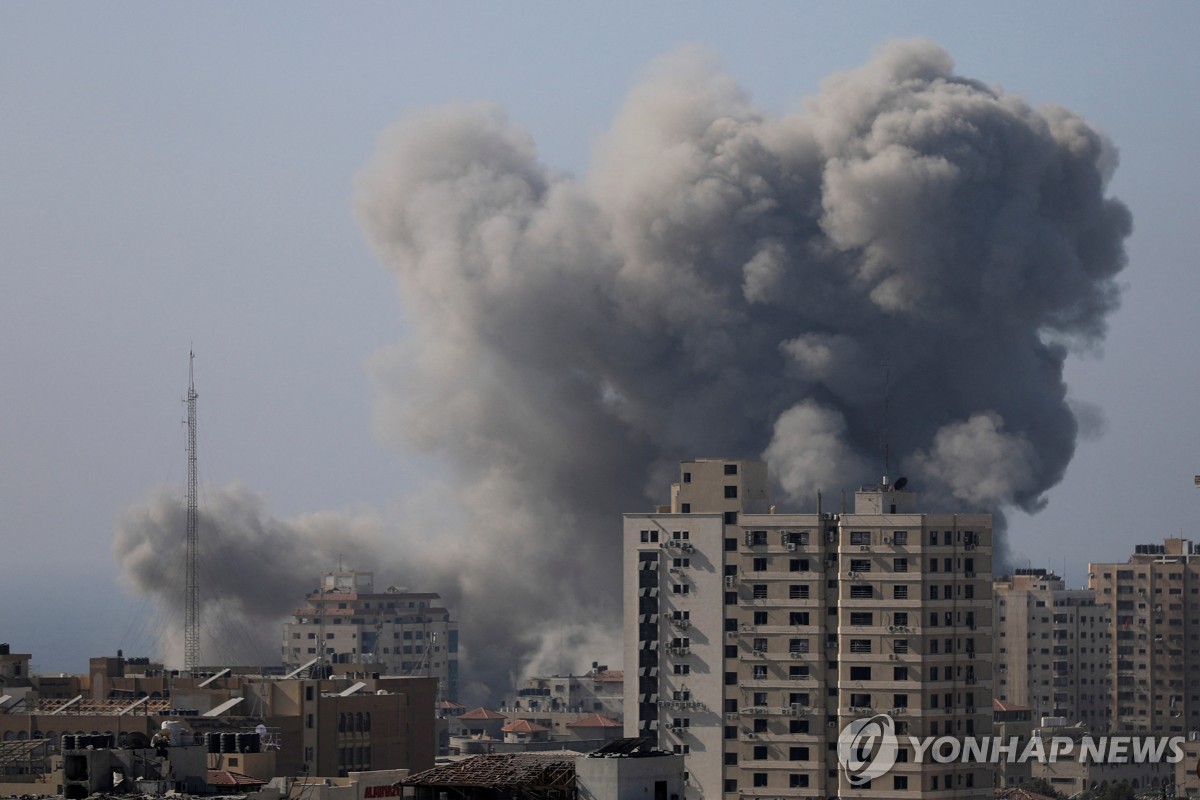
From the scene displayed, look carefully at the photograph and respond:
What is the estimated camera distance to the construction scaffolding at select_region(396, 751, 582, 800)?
47.4 m

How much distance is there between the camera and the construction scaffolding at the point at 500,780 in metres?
47.4

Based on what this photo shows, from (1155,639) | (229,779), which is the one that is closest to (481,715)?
(1155,639)

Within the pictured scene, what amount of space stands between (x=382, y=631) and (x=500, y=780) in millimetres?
89068

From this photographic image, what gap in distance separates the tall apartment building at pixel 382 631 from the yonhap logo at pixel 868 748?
6276 cm

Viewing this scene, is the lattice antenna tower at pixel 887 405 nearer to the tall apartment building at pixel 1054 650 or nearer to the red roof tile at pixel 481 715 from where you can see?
the tall apartment building at pixel 1054 650

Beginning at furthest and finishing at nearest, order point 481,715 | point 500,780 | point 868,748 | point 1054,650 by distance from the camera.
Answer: point 1054,650, point 481,715, point 868,748, point 500,780

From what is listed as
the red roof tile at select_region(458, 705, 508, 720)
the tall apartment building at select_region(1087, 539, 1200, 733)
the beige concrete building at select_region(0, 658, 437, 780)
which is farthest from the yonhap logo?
the tall apartment building at select_region(1087, 539, 1200, 733)

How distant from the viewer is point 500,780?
48.6 metres

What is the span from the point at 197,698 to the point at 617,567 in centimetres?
5517

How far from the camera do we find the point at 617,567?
130m

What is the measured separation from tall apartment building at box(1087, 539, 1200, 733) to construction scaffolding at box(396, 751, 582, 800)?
80214 millimetres

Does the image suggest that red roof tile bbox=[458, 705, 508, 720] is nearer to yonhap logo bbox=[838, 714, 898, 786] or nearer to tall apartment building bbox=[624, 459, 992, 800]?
tall apartment building bbox=[624, 459, 992, 800]

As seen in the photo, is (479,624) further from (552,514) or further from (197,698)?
(197,698)

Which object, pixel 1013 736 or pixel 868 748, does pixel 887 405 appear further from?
pixel 868 748
